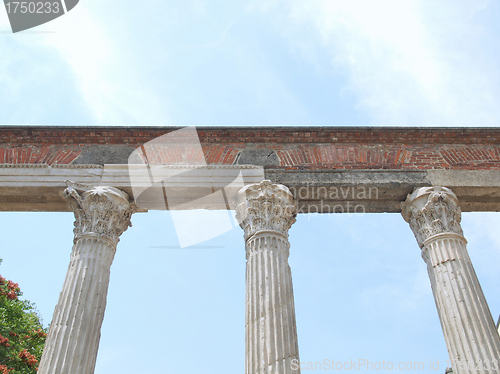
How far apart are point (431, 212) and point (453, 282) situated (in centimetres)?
148

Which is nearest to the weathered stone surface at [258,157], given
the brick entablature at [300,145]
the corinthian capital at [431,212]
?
the brick entablature at [300,145]

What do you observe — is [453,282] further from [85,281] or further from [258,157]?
→ [85,281]

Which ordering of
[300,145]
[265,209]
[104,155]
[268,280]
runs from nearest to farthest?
[268,280] → [265,209] → [104,155] → [300,145]

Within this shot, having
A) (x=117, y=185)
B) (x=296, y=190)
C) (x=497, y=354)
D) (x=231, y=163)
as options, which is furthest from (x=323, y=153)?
(x=497, y=354)

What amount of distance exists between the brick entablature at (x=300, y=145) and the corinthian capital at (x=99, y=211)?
3.47 feet

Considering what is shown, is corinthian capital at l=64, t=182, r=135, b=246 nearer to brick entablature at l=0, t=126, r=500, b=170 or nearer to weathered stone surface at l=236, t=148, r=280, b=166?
brick entablature at l=0, t=126, r=500, b=170

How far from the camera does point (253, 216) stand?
883 cm

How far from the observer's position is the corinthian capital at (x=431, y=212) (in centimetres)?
885

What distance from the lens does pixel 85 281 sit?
26.0ft

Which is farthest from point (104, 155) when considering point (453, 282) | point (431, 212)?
point (453, 282)

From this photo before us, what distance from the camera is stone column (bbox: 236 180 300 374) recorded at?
278 inches

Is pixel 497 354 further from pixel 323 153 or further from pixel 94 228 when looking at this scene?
pixel 94 228

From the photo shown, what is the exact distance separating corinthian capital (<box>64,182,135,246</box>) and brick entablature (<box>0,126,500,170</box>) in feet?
3.47

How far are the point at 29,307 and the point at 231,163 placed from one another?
30.6 feet
